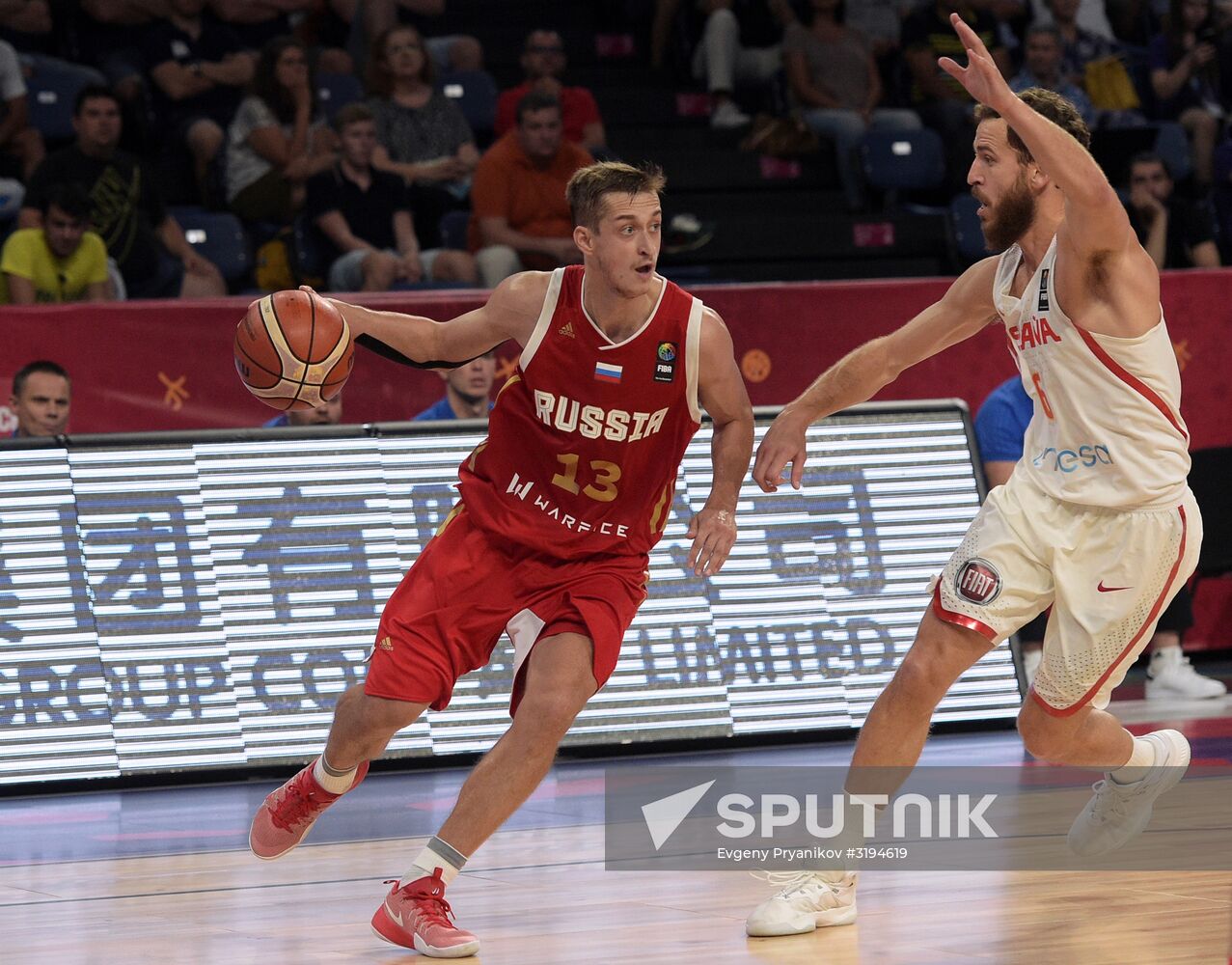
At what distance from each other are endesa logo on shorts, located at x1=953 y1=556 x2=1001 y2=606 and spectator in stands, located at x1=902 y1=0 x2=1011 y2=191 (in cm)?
871

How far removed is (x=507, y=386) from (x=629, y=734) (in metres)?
2.75

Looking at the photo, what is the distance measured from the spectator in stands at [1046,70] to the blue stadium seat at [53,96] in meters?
6.49

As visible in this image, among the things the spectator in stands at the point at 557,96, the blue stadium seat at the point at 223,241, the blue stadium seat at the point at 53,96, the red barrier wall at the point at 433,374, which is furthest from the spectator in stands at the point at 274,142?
the red barrier wall at the point at 433,374

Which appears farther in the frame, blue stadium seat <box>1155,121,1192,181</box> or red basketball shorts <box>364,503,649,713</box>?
blue stadium seat <box>1155,121,1192,181</box>

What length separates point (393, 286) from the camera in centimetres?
1012

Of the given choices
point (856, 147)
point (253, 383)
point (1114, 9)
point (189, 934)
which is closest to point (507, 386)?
point (253, 383)

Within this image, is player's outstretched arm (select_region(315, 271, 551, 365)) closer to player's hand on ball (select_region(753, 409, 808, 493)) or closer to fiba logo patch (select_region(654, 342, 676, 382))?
fiba logo patch (select_region(654, 342, 676, 382))

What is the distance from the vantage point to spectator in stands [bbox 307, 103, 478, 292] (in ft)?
33.8

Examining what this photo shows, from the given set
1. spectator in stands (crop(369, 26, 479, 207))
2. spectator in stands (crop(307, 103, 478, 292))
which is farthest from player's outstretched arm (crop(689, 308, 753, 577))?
spectator in stands (crop(369, 26, 479, 207))

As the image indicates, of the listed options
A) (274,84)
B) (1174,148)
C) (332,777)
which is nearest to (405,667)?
(332,777)

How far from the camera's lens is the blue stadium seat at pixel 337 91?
1187 cm

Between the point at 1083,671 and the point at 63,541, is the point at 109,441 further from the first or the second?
the point at 1083,671

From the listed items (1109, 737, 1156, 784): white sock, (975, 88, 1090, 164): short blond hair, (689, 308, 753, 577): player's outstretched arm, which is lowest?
(1109, 737, 1156, 784): white sock

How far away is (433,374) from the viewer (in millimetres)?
8844
